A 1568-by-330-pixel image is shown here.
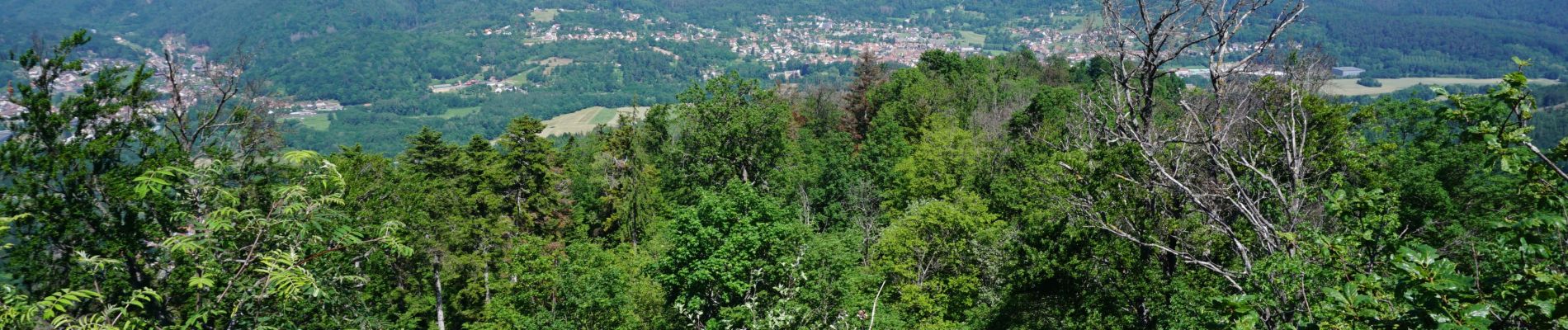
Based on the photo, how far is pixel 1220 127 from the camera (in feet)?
33.0

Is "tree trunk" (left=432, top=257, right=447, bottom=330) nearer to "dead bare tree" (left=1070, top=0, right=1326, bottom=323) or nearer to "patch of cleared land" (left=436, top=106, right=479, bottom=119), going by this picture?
"dead bare tree" (left=1070, top=0, right=1326, bottom=323)

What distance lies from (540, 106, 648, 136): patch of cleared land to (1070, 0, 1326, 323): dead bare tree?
354 feet

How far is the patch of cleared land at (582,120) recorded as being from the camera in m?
120

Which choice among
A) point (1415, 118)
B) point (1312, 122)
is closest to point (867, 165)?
point (1415, 118)

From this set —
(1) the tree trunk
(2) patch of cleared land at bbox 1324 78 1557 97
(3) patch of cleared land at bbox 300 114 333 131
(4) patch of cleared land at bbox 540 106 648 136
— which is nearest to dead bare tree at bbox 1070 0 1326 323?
(1) the tree trunk

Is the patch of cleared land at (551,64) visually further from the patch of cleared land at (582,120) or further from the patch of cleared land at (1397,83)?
the patch of cleared land at (1397,83)

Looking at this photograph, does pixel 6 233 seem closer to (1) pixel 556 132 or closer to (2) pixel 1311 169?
(2) pixel 1311 169

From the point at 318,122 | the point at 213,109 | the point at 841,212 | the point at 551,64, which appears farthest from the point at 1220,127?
the point at 551,64

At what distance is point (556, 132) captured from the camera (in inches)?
4707

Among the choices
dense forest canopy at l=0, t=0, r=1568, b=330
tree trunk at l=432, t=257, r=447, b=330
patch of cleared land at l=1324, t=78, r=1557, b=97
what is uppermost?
dense forest canopy at l=0, t=0, r=1568, b=330

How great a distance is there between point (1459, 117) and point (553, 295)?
747 inches

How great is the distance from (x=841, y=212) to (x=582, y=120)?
10930cm

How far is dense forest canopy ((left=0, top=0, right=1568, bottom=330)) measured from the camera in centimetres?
513

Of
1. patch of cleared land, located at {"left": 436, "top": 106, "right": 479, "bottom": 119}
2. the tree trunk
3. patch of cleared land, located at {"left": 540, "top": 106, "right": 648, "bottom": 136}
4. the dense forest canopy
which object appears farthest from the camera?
patch of cleared land, located at {"left": 436, "top": 106, "right": 479, "bottom": 119}
